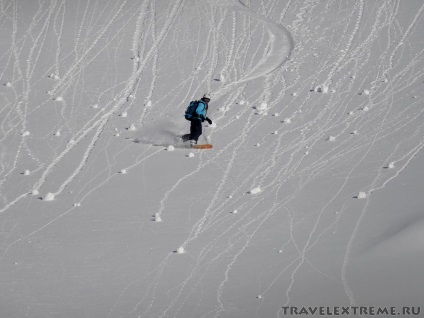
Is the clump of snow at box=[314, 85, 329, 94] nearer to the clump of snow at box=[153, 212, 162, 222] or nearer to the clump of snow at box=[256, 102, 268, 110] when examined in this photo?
the clump of snow at box=[256, 102, 268, 110]

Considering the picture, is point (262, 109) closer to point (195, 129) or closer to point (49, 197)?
point (195, 129)

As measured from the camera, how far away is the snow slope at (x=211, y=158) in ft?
30.5

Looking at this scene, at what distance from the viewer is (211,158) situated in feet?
46.0

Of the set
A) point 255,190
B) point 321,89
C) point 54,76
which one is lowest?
point 255,190

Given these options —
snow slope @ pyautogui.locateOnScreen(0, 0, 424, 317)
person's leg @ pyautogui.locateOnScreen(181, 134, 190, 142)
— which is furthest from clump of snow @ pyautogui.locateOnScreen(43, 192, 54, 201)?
person's leg @ pyautogui.locateOnScreen(181, 134, 190, 142)

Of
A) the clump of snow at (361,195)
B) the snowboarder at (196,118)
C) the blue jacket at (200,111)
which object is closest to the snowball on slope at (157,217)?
the clump of snow at (361,195)

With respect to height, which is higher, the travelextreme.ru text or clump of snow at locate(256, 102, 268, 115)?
clump of snow at locate(256, 102, 268, 115)

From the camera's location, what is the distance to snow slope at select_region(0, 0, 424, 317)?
30.5 feet

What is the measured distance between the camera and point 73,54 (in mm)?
19844

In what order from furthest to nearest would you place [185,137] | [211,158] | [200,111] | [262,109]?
[262,109] → [185,137] → [200,111] → [211,158]

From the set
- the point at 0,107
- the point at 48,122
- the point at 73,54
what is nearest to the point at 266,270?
the point at 48,122

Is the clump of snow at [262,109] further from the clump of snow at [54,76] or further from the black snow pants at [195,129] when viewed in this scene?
the clump of snow at [54,76]

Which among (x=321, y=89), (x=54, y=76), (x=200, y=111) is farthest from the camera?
(x=54, y=76)

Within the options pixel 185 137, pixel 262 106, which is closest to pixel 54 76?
pixel 185 137
